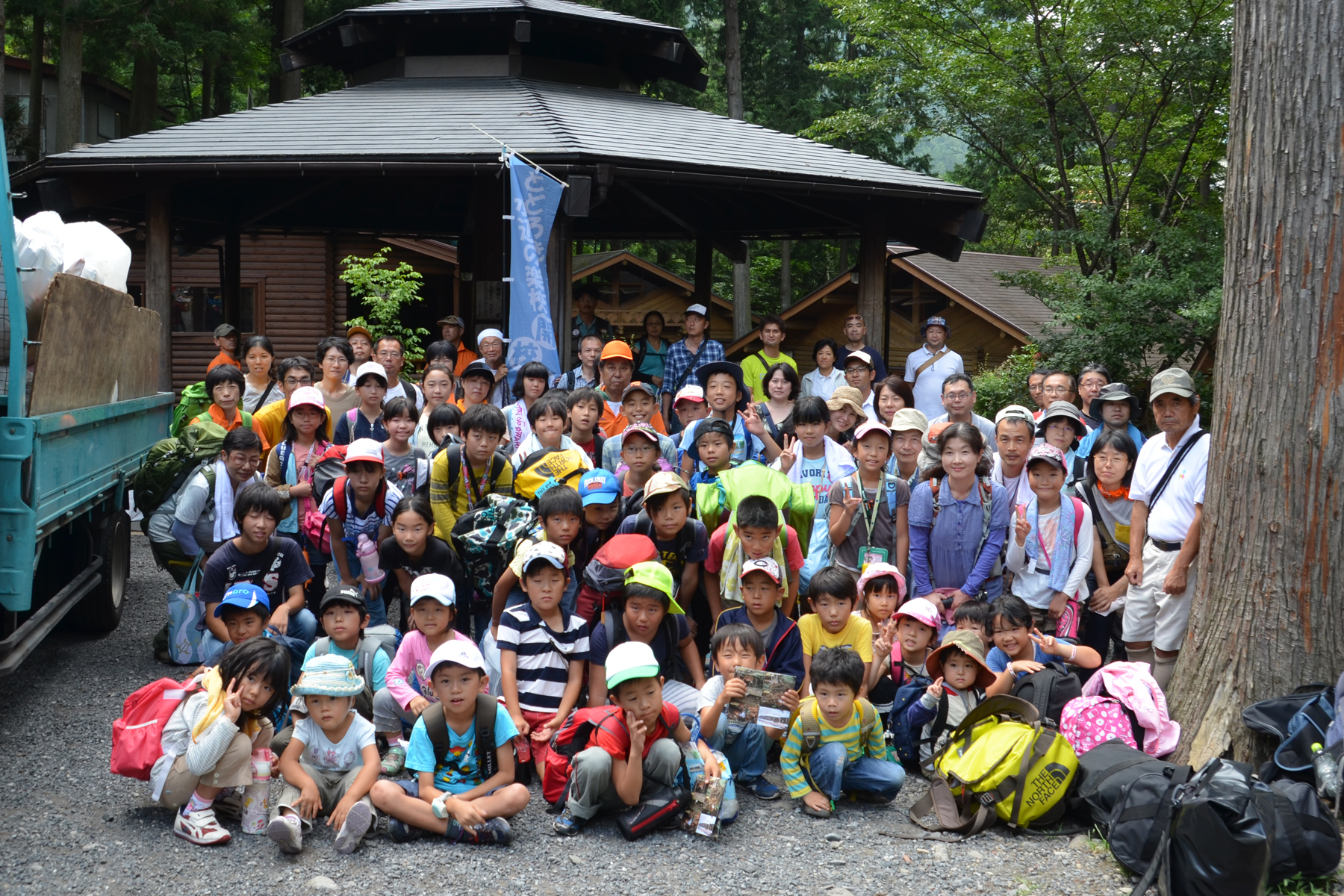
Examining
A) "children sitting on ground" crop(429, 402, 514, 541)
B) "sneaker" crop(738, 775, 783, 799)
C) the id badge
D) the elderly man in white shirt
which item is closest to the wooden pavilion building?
"children sitting on ground" crop(429, 402, 514, 541)

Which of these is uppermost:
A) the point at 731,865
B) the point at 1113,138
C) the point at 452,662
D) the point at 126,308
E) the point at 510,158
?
the point at 1113,138

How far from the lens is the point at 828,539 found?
5824 mm

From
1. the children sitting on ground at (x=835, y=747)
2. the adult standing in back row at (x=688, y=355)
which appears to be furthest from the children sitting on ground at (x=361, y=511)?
the adult standing in back row at (x=688, y=355)

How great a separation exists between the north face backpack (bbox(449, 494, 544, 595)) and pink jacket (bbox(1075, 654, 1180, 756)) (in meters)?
0.85

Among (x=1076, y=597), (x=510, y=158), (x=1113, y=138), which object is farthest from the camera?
(x=1113, y=138)

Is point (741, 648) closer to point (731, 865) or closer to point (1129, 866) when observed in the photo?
point (731, 865)

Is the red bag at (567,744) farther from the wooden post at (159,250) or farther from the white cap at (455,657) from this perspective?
the wooden post at (159,250)

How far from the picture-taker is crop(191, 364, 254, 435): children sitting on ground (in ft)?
22.5

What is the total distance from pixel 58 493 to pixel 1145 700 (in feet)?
16.5

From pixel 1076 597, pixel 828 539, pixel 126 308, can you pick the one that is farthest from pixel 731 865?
pixel 126 308

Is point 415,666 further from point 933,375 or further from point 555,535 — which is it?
point 933,375

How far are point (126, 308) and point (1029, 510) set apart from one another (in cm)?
542

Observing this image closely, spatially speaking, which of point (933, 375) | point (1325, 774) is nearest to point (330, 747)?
point (1325, 774)

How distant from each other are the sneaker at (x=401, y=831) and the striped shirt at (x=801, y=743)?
1577 mm
